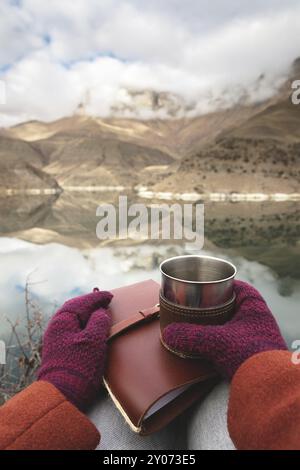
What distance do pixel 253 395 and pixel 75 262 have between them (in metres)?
8.08

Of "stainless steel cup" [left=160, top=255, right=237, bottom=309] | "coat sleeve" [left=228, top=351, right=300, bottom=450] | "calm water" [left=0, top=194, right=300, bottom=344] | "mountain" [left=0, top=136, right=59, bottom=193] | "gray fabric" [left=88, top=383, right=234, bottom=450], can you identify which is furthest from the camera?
"mountain" [left=0, top=136, right=59, bottom=193]

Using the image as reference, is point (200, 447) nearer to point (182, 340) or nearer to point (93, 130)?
point (182, 340)

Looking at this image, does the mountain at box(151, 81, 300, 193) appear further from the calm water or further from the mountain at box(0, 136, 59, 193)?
the calm water

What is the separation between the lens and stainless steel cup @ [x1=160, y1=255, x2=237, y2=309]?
1.25m

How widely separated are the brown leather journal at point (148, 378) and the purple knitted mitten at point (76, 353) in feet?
0.23

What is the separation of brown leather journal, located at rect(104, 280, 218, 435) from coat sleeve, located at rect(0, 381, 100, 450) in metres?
0.17

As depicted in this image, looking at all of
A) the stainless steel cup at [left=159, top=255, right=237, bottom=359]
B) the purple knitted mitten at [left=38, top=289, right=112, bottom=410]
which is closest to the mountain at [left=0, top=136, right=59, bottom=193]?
the purple knitted mitten at [left=38, top=289, right=112, bottom=410]

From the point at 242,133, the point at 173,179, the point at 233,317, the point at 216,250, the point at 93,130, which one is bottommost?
the point at 216,250

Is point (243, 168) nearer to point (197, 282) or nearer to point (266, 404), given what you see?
point (197, 282)

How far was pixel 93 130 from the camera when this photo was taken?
198 meters

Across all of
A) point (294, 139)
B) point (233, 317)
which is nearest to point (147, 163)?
point (294, 139)

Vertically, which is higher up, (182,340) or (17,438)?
(182,340)

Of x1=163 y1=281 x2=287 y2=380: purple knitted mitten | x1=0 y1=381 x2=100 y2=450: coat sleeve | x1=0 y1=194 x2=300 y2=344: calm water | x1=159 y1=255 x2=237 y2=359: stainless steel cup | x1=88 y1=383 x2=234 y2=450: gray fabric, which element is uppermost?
x1=159 y1=255 x2=237 y2=359: stainless steel cup

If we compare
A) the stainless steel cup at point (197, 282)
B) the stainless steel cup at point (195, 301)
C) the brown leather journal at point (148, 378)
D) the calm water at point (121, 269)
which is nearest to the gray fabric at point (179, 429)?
the brown leather journal at point (148, 378)
